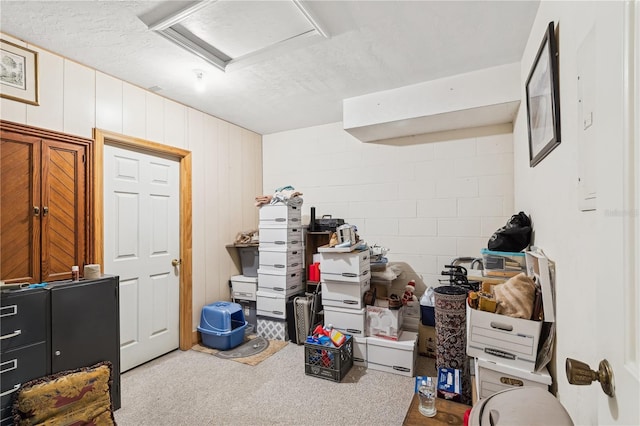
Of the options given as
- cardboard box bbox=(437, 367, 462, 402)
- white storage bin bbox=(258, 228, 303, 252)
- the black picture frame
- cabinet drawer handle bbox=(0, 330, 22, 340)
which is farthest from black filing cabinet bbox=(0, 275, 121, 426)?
the black picture frame

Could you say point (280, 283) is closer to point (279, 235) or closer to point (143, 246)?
point (279, 235)

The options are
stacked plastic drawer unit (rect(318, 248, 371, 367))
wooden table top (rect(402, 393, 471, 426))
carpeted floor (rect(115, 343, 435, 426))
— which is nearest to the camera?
wooden table top (rect(402, 393, 471, 426))

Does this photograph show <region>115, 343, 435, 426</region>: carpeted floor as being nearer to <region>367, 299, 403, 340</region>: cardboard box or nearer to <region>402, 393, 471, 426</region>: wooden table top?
<region>367, 299, 403, 340</region>: cardboard box

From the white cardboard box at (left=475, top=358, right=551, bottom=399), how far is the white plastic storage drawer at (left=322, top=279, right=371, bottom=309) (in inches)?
54.1

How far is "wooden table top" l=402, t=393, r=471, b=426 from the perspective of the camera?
55.9 inches

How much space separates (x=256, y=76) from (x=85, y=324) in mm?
2362

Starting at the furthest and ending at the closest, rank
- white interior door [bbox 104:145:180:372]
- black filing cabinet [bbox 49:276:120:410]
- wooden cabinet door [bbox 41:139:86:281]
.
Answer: white interior door [bbox 104:145:180:372], wooden cabinet door [bbox 41:139:86:281], black filing cabinet [bbox 49:276:120:410]

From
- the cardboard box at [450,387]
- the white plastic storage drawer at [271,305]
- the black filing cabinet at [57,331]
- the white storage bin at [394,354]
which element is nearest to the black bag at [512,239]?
the cardboard box at [450,387]

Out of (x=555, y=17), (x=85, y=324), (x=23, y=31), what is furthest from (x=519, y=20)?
(x=85, y=324)

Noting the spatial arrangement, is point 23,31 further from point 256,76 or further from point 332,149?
point 332,149

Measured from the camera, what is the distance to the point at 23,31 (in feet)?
6.77

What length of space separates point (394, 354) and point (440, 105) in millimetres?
2318

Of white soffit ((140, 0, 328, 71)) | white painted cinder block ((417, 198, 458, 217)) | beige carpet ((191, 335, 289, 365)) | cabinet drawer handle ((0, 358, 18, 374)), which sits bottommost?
beige carpet ((191, 335, 289, 365))

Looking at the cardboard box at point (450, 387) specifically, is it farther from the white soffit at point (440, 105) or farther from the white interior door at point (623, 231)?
the white soffit at point (440, 105)
